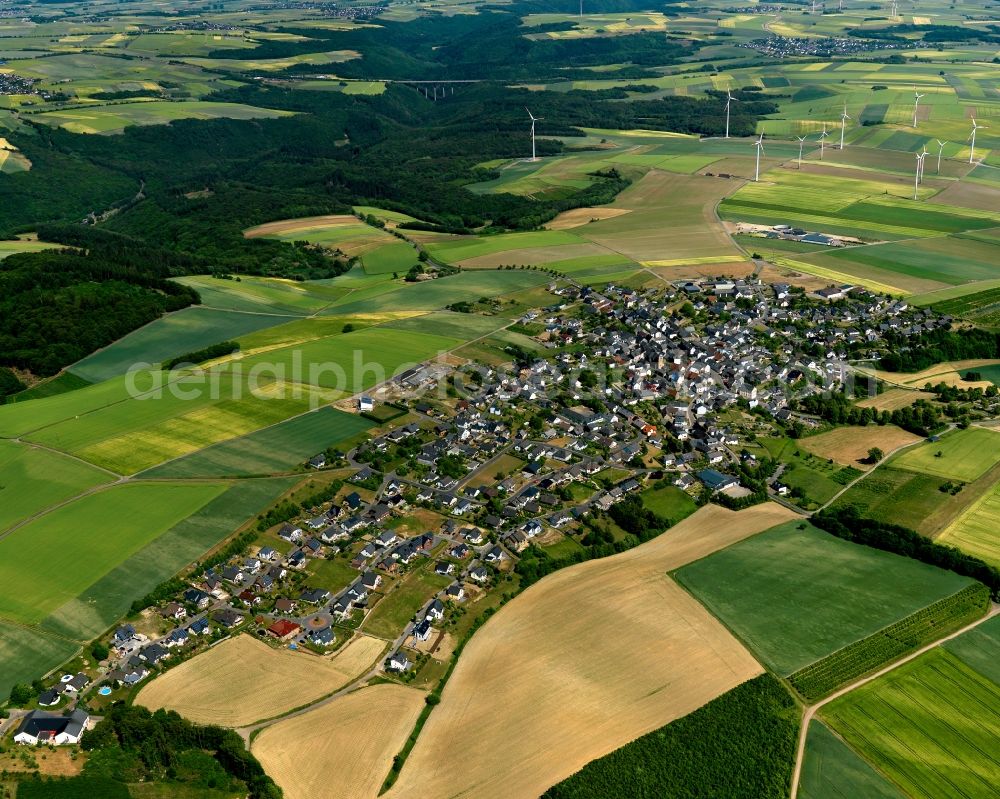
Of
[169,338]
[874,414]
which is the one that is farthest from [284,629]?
[169,338]

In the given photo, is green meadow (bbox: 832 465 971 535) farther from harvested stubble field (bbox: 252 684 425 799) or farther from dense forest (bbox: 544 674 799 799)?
harvested stubble field (bbox: 252 684 425 799)

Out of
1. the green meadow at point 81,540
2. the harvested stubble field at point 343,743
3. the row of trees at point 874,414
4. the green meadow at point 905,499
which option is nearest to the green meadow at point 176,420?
the green meadow at point 81,540

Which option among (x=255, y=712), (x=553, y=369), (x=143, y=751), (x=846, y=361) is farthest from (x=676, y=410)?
(x=143, y=751)

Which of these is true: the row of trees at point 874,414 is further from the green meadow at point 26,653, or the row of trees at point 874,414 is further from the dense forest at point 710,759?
the green meadow at point 26,653

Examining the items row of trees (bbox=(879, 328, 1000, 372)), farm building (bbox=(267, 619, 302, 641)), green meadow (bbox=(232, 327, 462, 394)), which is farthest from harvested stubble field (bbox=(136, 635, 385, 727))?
row of trees (bbox=(879, 328, 1000, 372))

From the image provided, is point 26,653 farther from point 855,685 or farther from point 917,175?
point 917,175

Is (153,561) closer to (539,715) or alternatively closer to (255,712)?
(255,712)
